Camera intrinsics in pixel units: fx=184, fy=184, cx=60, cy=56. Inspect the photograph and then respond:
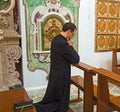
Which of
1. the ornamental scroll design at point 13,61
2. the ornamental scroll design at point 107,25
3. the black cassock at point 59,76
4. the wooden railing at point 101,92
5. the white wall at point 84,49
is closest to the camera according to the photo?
the wooden railing at point 101,92

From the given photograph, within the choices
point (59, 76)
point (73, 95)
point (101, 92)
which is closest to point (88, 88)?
point (101, 92)

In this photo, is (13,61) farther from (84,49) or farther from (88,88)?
(84,49)

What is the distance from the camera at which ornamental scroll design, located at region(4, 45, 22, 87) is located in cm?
277

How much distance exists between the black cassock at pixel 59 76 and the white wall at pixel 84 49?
1.01 m

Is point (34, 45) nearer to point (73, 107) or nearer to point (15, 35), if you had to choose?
point (15, 35)

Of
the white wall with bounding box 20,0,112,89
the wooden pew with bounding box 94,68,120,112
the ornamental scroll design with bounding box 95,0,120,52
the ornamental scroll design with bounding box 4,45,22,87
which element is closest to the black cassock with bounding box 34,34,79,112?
the wooden pew with bounding box 94,68,120,112

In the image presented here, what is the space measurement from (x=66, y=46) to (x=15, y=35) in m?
0.97

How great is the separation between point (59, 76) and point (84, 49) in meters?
1.60

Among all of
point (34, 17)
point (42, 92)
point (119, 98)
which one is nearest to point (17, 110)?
point (119, 98)

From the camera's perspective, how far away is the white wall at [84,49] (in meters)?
3.29

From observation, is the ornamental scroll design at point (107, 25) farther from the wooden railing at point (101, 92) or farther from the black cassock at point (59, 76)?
the black cassock at point (59, 76)

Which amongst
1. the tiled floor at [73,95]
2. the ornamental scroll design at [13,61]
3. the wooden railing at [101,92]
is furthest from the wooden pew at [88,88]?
the ornamental scroll design at [13,61]

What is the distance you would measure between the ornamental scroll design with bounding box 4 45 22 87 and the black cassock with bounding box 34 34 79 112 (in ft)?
2.37

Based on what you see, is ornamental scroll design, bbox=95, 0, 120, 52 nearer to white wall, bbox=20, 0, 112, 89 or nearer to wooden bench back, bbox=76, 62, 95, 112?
white wall, bbox=20, 0, 112, 89
